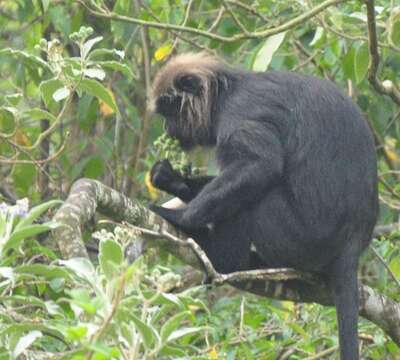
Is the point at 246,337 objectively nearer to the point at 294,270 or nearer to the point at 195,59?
the point at 294,270

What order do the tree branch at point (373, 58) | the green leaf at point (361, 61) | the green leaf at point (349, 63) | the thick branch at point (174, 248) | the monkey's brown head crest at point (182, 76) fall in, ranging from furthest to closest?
the green leaf at point (349, 63) → the monkey's brown head crest at point (182, 76) → the green leaf at point (361, 61) → the tree branch at point (373, 58) → the thick branch at point (174, 248)

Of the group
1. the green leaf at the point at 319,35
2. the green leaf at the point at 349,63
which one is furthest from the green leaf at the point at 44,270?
the green leaf at the point at 349,63

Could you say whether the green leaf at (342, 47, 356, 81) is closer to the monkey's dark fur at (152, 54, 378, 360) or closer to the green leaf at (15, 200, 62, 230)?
the monkey's dark fur at (152, 54, 378, 360)

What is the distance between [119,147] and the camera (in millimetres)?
6395

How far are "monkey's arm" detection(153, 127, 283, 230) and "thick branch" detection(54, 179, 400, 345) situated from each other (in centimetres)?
20

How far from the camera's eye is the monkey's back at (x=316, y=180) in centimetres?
433

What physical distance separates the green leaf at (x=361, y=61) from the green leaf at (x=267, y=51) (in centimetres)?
34

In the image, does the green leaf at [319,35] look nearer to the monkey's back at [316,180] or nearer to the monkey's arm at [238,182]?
the monkey's back at [316,180]

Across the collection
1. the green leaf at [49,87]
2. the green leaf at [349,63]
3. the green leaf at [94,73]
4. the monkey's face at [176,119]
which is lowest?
the monkey's face at [176,119]

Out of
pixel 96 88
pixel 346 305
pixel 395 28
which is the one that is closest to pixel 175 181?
pixel 346 305

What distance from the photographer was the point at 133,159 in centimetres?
627

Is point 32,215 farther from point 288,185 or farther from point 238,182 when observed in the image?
point 288,185

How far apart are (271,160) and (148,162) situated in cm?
160

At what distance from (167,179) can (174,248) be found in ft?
2.80
